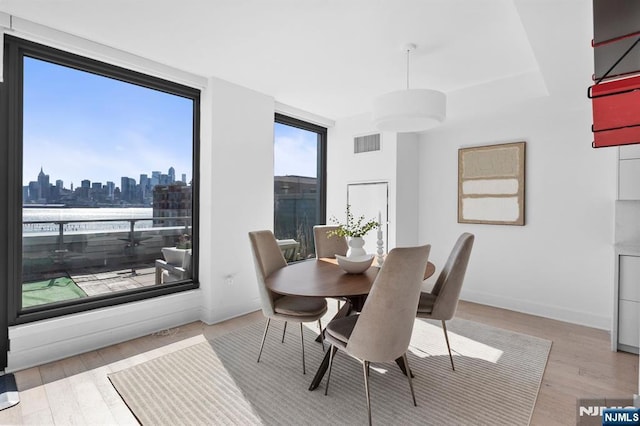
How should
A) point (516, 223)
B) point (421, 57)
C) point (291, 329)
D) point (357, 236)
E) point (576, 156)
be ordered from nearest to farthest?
point (357, 236) → point (421, 57) → point (291, 329) → point (576, 156) → point (516, 223)

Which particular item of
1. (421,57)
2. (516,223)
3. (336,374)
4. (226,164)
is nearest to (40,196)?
(226,164)

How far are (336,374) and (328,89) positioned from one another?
2.94 m

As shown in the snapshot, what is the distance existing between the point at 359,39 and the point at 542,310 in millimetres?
3558

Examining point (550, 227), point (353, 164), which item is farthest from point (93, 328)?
point (550, 227)

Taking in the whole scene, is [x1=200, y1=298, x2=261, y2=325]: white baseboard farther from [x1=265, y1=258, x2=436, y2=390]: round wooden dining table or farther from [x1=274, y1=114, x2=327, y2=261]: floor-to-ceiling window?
[x1=265, y1=258, x2=436, y2=390]: round wooden dining table

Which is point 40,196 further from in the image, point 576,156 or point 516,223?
point 576,156

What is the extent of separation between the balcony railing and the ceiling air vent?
2513mm

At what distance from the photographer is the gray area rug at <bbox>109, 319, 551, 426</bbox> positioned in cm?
198

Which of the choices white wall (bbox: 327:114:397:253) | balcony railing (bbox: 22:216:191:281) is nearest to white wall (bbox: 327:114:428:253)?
white wall (bbox: 327:114:397:253)

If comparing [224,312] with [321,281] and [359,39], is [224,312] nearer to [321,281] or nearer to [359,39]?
[321,281]

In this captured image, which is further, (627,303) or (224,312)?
(224,312)

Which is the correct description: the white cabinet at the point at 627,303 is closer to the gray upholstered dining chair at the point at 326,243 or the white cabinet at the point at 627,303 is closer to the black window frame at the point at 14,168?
the gray upholstered dining chair at the point at 326,243

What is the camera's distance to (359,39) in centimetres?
262

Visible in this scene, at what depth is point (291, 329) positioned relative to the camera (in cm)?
331
